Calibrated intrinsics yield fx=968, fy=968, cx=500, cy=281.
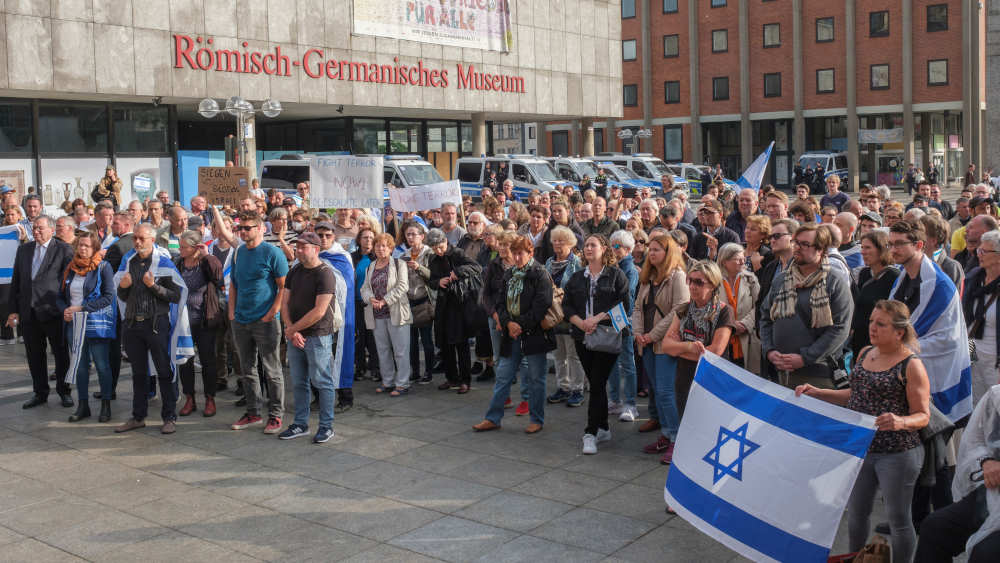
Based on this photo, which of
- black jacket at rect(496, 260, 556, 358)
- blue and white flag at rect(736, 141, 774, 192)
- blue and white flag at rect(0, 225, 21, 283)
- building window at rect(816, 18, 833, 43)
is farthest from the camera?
building window at rect(816, 18, 833, 43)

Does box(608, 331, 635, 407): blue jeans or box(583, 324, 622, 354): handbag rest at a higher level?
box(583, 324, 622, 354): handbag

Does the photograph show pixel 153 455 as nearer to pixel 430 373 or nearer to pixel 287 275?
pixel 287 275

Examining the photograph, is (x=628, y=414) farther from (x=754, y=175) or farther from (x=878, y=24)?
(x=878, y=24)

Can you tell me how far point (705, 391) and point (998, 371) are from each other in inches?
85.6

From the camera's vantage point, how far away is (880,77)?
187ft

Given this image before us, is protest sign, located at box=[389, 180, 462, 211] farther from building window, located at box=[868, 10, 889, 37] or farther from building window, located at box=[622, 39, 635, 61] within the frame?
building window, located at box=[622, 39, 635, 61]

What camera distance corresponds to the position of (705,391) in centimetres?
616

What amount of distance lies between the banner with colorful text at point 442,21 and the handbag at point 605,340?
24.9m

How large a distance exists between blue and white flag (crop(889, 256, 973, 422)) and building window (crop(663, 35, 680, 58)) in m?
60.2

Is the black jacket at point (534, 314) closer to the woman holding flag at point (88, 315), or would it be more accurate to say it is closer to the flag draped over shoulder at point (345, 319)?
the flag draped over shoulder at point (345, 319)

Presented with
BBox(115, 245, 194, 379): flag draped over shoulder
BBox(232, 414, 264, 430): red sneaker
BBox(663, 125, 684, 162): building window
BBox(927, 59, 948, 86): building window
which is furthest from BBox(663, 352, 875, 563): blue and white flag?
BBox(663, 125, 684, 162): building window

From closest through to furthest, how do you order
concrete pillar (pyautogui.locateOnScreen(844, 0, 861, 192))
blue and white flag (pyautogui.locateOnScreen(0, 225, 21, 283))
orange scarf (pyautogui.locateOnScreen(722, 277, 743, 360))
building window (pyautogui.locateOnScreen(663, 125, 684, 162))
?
orange scarf (pyautogui.locateOnScreen(722, 277, 743, 360)) → blue and white flag (pyautogui.locateOnScreen(0, 225, 21, 283)) → concrete pillar (pyautogui.locateOnScreen(844, 0, 861, 192)) → building window (pyautogui.locateOnScreen(663, 125, 684, 162))

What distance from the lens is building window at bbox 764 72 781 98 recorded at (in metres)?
60.5

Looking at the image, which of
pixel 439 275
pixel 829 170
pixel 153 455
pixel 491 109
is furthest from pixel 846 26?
pixel 153 455
